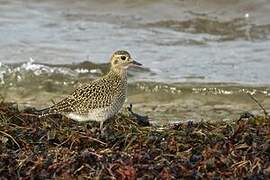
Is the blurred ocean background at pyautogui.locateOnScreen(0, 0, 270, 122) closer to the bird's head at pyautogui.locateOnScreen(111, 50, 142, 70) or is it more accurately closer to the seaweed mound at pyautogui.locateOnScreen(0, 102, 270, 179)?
the bird's head at pyautogui.locateOnScreen(111, 50, 142, 70)

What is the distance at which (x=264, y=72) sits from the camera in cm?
1216

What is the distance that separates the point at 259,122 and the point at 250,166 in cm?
91

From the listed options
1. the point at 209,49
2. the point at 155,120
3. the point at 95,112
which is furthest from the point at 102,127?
the point at 209,49

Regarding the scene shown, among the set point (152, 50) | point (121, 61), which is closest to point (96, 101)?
point (121, 61)

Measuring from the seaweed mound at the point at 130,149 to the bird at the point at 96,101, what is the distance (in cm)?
24

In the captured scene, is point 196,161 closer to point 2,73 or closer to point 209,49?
point 2,73

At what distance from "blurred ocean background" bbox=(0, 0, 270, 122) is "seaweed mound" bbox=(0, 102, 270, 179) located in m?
2.92

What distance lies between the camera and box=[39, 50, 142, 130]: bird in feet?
24.2

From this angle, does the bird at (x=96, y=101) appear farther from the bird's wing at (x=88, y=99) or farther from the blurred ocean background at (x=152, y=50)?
the blurred ocean background at (x=152, y=50)

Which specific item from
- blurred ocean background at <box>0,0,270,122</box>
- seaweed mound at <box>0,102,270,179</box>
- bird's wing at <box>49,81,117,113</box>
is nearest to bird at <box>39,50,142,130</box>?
bird's wing at <box>49,81,117,113</box>

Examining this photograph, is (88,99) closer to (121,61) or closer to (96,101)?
(96,101)

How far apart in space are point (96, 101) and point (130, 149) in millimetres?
1303

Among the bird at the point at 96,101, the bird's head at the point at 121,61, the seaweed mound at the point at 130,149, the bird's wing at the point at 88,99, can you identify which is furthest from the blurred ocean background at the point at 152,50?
the seaweed mound at the point at 130,149

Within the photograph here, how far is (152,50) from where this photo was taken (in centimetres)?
1374
